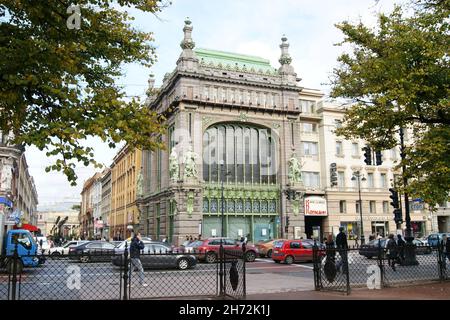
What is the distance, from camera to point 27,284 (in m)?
11.2

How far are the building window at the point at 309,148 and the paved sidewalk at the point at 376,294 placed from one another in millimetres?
40465

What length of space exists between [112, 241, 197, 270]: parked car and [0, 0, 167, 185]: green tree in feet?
9.47

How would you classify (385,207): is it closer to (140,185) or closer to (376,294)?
(140,185)

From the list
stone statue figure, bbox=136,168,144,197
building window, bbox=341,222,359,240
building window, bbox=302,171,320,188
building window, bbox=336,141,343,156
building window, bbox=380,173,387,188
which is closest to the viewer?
building window, bbox=302,171,320,188

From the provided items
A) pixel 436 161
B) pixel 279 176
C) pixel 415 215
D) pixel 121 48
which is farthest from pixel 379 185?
pixel 121 48

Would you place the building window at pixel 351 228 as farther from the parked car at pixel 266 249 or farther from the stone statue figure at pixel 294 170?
the parked car at pixel 266 249

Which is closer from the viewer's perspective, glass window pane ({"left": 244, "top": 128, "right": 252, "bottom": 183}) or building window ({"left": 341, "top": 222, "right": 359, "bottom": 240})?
glass window pane ({"left": 244, "top": 128, "right": 252, "bottom": 183})

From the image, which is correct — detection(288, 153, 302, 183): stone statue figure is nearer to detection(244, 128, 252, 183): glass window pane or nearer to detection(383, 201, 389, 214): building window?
detection(244, 128, 252, 183): glass window pane

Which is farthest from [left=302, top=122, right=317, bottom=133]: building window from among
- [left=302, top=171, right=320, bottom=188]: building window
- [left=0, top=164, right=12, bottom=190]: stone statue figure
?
[left=0, top=164, right=12, bottom=190]: stone statue figure

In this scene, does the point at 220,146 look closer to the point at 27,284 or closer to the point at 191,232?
the point at 191,232

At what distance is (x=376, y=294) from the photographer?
1168cm

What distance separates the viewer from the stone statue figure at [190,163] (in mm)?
42500

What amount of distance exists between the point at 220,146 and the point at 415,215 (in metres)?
30.3

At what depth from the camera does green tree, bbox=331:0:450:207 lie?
15.1 metres
